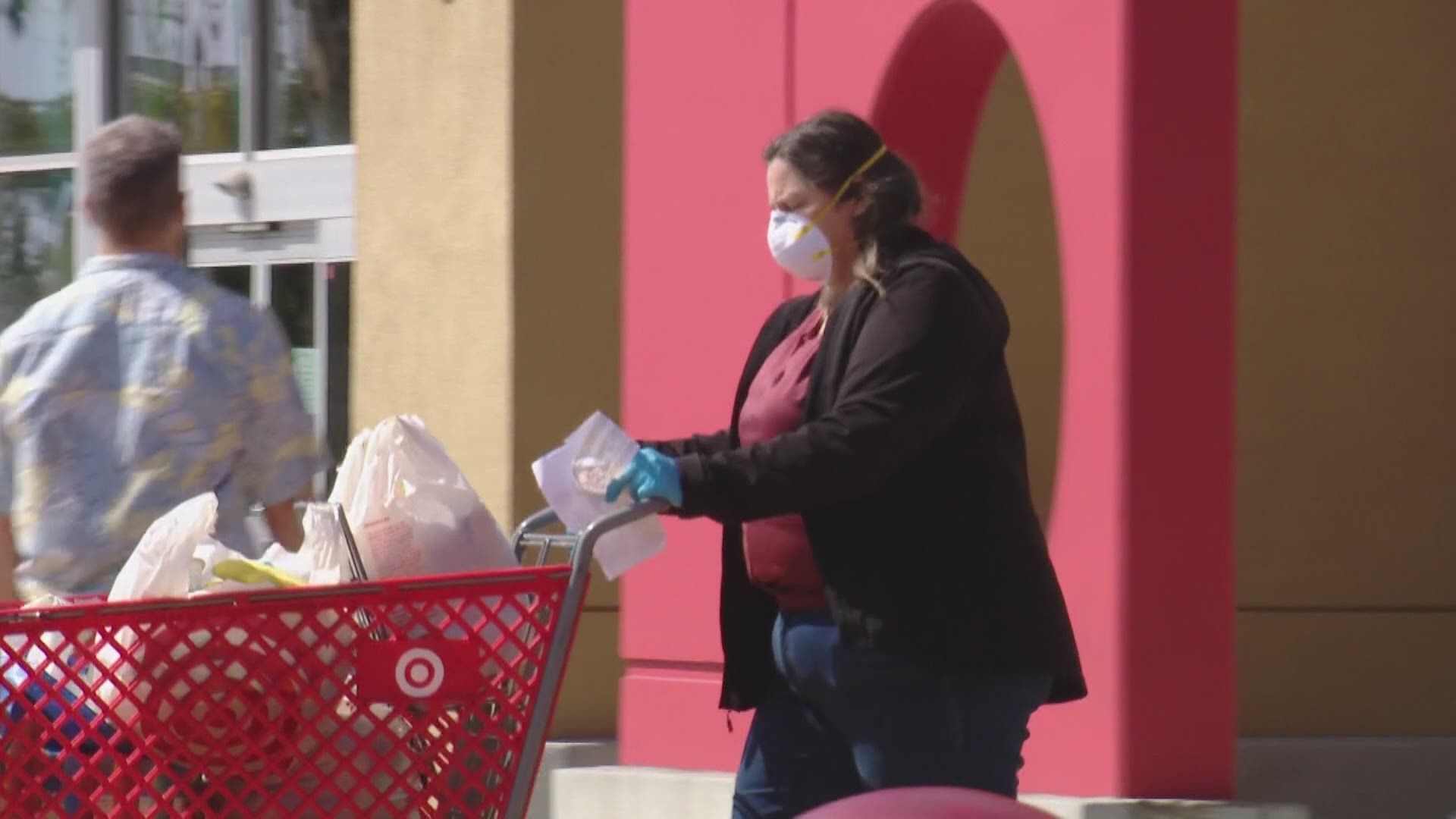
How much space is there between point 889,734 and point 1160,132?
271 cm

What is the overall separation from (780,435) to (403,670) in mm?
723

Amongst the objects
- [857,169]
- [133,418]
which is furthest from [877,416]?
[133,418]

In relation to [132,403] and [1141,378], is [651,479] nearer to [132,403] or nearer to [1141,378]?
[132,403]

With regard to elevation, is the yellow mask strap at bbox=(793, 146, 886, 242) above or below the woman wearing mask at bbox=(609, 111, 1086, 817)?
above

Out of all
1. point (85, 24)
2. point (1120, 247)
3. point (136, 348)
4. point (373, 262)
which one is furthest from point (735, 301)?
point (85, 24)

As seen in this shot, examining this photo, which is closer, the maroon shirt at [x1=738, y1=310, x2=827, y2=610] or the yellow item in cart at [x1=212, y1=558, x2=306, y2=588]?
the yellow item in cart at [x1=212, y1=558, x2=306, y2=588]

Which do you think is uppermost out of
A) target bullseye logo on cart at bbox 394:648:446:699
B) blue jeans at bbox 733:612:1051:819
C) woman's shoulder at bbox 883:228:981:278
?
woman's shoulder at bbox 883:228:981:278

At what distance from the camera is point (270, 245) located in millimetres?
10281

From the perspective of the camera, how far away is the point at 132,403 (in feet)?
14.8

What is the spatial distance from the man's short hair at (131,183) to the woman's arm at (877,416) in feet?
4.28

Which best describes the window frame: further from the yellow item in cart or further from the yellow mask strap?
the yellow item in cart

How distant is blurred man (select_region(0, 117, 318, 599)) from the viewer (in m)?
4.49

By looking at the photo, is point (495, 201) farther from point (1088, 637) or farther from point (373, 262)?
point (1088, 637)

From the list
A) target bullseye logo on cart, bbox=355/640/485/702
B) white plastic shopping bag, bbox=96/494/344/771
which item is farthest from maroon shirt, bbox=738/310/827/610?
white plastic shopping bag, bbox=96/494/344/771
